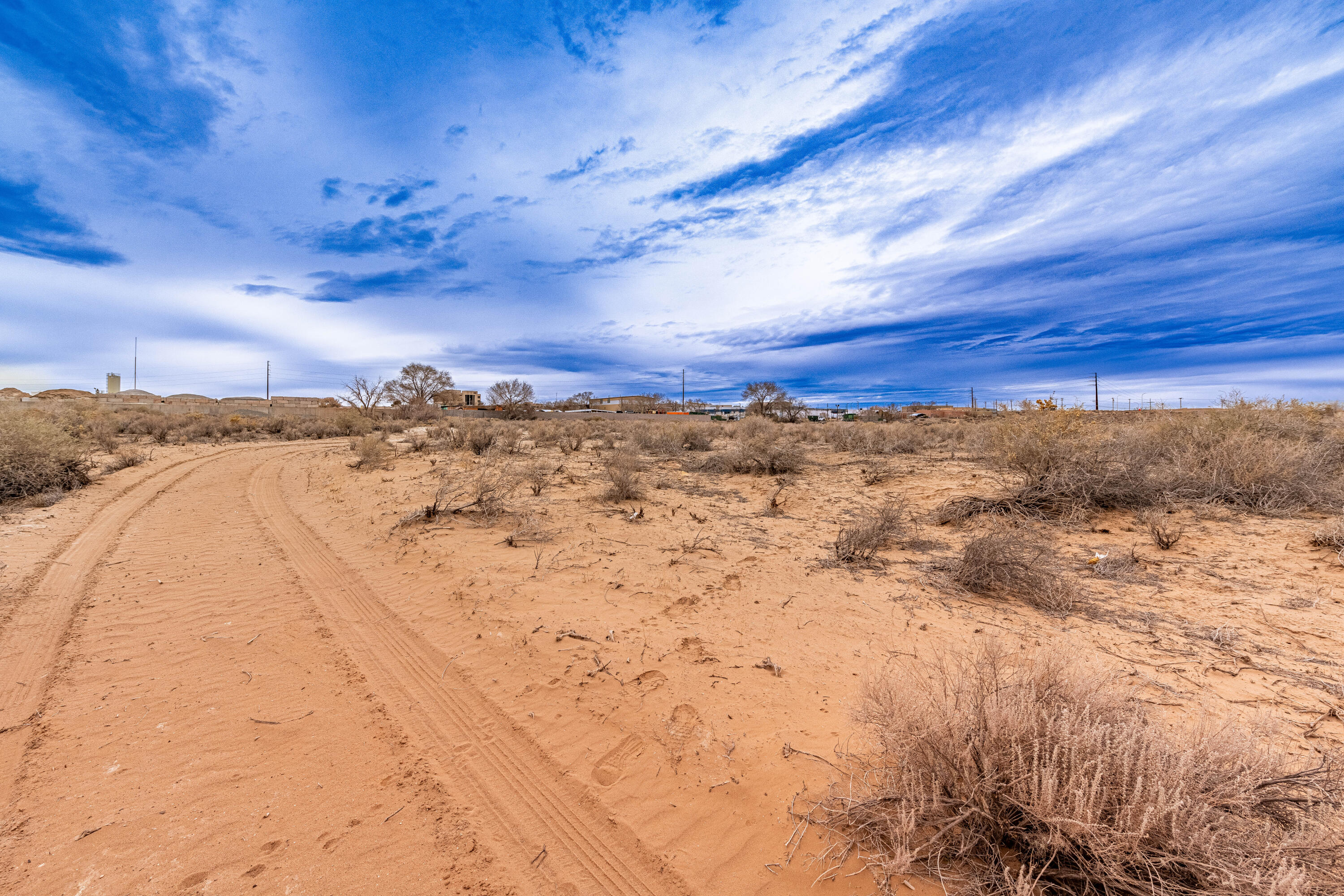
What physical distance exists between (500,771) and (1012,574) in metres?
5.46

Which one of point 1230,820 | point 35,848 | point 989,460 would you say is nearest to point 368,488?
point 35,848

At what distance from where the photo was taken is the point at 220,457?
58.1 ft

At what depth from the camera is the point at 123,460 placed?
13.9 metres

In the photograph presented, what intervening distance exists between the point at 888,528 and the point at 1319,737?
426cm

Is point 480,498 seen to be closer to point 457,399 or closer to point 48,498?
point 48,498

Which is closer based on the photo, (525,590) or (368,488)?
(525,590)

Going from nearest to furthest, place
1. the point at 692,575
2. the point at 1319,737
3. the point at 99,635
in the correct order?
1. the point at 1319,737
2. the point at 99,635
3. the point at 692,575

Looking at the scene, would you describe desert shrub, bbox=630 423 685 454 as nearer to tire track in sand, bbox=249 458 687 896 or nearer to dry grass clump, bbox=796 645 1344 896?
tire track in sand, bbox=249 458 687 896

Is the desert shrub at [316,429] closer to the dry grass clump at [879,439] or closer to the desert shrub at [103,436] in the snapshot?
the desert shrub at [103,436]

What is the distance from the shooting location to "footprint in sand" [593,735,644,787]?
296 cm

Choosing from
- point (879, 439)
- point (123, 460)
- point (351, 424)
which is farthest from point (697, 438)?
point (351, 424)

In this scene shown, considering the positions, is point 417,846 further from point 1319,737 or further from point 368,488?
point 368,488

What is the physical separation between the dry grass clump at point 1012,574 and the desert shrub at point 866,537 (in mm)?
996

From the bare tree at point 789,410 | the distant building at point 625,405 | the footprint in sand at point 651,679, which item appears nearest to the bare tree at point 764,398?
the bare tree at point 789,410
